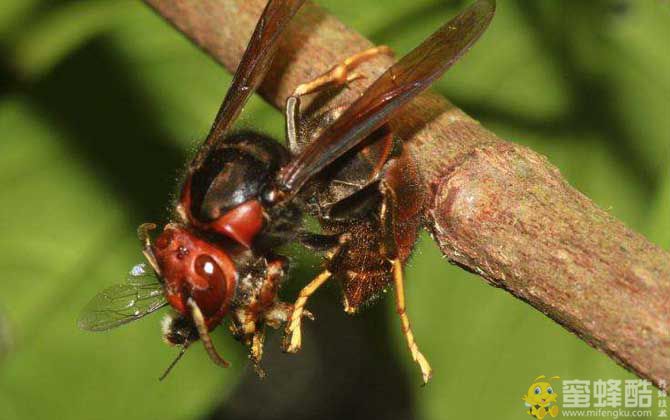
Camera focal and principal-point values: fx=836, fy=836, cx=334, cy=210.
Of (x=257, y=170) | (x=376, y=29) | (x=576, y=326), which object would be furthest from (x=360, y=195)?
(x=376, y=29)

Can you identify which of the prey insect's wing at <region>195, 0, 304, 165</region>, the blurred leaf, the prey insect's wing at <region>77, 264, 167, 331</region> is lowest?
the blurred leaf

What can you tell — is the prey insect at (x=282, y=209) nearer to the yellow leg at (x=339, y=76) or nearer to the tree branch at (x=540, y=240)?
the yellow leg at (x=339, y=76)

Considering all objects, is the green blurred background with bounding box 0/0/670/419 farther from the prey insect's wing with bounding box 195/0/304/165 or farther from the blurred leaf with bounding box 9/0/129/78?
the prey insect's wing with bounding box 195/0/304/165

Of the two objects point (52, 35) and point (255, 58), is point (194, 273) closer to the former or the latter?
point (255, 58)

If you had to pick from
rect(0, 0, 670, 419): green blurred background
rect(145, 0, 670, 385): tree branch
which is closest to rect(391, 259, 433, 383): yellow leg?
rect(145, 0, 670, 385): tree branch

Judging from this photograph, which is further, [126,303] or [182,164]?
[182,164]

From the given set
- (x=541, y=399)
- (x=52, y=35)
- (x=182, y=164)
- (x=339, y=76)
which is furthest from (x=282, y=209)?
(x=52, y=35)

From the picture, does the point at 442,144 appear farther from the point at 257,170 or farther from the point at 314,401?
the point at 314,401
